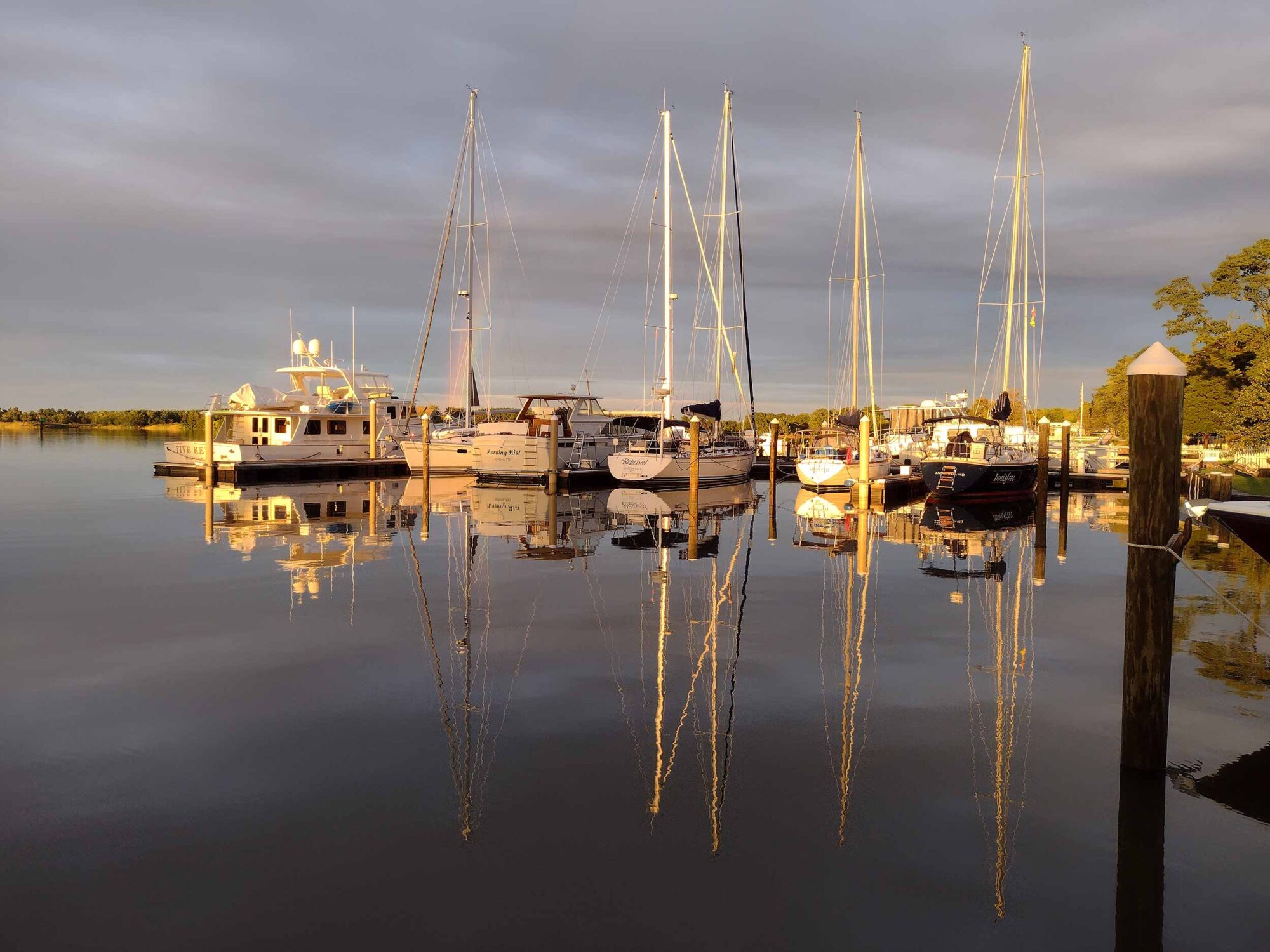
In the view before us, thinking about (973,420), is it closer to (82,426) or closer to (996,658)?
(996,658)

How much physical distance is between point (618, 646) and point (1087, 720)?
201 inches

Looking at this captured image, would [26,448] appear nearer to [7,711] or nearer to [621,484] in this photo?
[621,484]

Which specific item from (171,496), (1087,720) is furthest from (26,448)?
(1087,720)

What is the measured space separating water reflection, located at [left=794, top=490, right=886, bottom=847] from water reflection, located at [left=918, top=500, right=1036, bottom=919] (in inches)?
37.3

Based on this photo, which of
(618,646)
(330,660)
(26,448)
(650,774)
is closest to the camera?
(650,774)

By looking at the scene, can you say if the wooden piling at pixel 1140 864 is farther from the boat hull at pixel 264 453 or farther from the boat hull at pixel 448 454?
the boat hull at pixel 264 453

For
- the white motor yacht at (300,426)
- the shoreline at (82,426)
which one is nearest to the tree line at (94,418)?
the shoreline at (82,426)

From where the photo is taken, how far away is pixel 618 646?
11.2m

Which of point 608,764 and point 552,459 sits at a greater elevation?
point 552,459

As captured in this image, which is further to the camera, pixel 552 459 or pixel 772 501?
pixel 552 459

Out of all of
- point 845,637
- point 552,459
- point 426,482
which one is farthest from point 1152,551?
point 426,482

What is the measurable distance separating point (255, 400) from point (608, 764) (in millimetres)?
41122

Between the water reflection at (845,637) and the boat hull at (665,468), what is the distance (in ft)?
34.2

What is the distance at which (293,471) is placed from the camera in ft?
134
